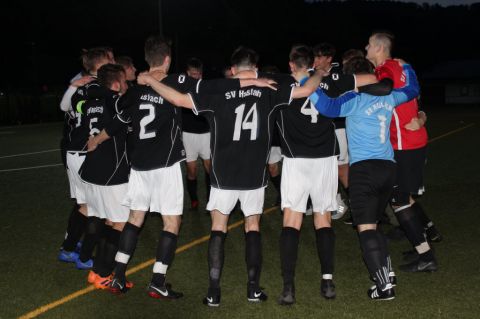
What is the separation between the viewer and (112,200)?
6.18m

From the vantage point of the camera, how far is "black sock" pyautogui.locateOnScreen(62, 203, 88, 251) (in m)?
6.89

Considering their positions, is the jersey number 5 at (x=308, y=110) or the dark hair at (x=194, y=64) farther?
the dark hair at (x=194, y=64)

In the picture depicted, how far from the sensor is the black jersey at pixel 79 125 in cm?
641

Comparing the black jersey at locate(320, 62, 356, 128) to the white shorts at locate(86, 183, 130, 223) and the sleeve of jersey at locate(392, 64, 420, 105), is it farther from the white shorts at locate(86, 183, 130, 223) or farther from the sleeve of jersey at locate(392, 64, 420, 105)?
the white shorts at locate(86, 183, 130, 223)

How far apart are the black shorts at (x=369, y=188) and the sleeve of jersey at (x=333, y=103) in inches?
21.8

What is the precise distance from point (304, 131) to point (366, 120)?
2.03ft

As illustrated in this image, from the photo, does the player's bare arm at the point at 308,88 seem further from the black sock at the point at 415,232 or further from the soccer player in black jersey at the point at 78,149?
the soccer player in black jersey at the point at 78,149

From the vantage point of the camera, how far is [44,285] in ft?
20.0

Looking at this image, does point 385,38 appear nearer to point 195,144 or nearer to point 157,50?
point 157,50

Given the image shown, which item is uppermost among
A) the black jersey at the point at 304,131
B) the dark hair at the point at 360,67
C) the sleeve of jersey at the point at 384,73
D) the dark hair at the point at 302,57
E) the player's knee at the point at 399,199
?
the dark hair at the point at 302,57

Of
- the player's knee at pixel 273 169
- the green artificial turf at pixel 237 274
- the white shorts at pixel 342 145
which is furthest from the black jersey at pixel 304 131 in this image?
the player's knee at pixel 273 169

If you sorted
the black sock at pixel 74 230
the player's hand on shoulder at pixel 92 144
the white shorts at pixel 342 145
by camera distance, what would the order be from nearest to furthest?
the player's hand on shoulder at pixel 92 144 < the black sock at pixel 74 230 < the white shorts at pixel 342 145

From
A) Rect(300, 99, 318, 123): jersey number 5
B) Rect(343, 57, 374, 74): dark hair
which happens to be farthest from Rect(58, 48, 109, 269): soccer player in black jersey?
Rect(343, 57, 374, 74): dark hair

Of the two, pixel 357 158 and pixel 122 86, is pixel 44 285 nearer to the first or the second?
pixel 122 86
